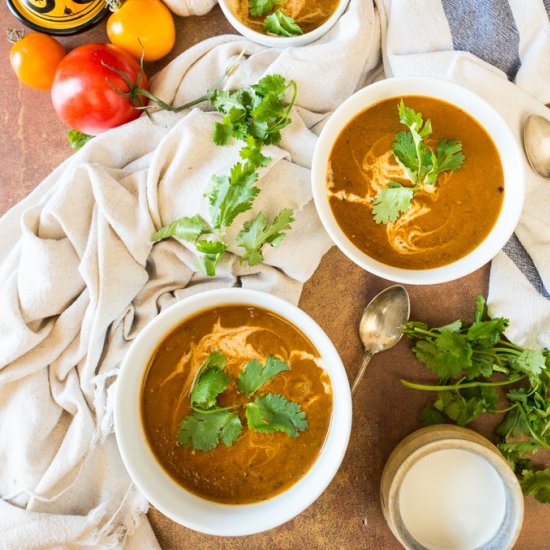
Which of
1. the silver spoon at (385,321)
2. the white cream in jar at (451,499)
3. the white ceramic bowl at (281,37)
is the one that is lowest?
the white cream in jar at (451,499)

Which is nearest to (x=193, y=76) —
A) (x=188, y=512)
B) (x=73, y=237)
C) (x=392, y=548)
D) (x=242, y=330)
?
(x=73, y=237)

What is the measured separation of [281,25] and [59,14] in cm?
67

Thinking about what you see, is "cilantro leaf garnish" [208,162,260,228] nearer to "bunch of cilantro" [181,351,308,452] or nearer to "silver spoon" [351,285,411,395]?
"bunch of cilantro" [181,351,308,452]

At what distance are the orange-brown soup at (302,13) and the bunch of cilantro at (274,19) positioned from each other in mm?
16

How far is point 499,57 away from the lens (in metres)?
1.91

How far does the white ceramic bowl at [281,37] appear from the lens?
1.89m

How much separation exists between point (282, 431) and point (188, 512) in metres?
0.32

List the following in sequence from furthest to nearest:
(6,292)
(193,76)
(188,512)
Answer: (193,76)
(6,292)
(188,512)

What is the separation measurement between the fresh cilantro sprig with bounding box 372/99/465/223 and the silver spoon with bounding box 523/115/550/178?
30cm

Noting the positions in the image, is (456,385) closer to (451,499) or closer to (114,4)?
(451,499)

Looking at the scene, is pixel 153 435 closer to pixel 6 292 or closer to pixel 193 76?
pixel 6 292

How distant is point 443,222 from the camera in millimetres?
1742

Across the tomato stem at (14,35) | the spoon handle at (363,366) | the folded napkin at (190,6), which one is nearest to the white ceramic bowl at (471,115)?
the spoon handle at (363,366)

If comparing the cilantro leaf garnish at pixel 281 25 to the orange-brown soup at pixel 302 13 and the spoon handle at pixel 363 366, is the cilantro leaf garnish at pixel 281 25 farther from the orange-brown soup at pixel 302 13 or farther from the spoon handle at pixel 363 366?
the spoon handle at pixel 363 366
